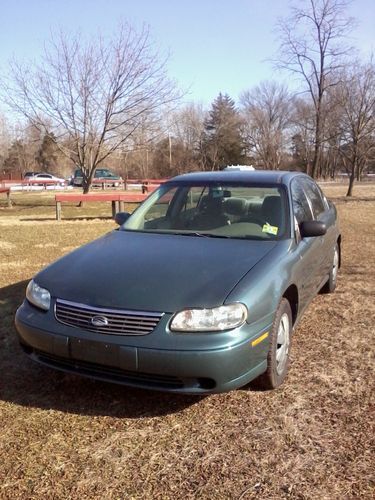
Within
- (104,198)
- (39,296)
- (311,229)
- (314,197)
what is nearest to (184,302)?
(39,296)

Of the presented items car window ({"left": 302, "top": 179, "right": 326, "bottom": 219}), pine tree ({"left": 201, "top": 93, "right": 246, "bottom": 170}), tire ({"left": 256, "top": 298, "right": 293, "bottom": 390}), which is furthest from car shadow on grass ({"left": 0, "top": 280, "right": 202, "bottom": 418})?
pine tree ({"left": 201, "top": 93, "right": 246, "bottom": 170})

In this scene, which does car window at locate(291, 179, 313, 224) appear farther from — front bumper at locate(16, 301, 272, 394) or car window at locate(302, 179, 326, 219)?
front bumper at locate(16, 301, 272, 394)

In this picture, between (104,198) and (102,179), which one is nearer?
(104,198)

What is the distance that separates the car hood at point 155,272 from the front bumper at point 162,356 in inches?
7.7

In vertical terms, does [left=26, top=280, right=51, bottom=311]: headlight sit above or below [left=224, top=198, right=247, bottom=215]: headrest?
below

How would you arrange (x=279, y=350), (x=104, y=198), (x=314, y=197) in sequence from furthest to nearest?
1. (x=104, y=198)
2. (x=314, y=197)
3. (x=279, y=350)

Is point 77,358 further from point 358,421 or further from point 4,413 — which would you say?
point 358,421

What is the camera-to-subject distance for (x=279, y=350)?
10.8 feet

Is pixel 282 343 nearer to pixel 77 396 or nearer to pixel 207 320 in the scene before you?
pixel 207 320

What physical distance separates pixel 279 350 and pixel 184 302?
93 centimetres

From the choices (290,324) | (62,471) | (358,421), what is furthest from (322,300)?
(62,471)

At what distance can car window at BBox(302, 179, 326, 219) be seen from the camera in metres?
4.84

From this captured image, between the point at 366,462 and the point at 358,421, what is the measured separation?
410mm

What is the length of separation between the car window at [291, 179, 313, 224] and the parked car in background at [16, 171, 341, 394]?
7cm
